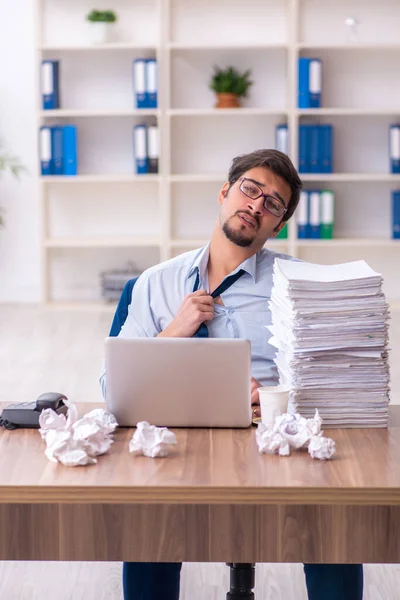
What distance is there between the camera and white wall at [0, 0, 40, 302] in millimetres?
6414

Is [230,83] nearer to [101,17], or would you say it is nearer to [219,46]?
[219,46]

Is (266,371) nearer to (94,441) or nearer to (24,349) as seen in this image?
(94,441)

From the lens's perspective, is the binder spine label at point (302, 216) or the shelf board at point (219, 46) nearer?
the shelf board at point (219, 46)

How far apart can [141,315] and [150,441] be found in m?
0.69

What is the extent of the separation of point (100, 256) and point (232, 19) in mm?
1872

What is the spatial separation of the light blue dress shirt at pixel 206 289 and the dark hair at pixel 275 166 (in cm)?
17

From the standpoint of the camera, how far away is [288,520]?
4.55 feet

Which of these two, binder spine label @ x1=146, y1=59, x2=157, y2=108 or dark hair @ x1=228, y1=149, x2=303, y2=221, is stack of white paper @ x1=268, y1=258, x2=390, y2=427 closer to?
dark hair @ x1=228, y1=149, x2=303, y2=221

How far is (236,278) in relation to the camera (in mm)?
2238

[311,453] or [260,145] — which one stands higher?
[260,145]

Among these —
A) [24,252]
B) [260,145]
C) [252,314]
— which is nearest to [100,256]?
[24,252]

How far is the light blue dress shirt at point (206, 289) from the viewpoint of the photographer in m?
2.18

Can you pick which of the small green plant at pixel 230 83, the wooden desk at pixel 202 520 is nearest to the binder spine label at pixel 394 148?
the small green plant at pixel 230 83

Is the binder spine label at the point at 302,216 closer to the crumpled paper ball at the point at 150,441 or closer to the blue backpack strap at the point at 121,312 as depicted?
the blue backpack strap at the point at 121,312
